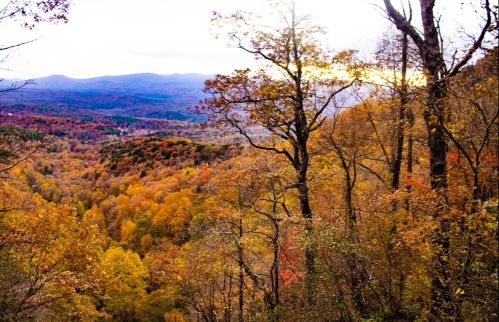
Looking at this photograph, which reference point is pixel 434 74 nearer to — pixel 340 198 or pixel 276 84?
pixel 276 84

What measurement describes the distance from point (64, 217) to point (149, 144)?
11493cm

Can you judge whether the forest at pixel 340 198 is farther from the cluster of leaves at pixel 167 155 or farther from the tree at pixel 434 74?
the cluster of leaves at pixel 167 155

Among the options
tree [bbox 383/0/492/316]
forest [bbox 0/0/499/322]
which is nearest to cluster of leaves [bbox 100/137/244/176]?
forest [bbox 0/0/499/322]

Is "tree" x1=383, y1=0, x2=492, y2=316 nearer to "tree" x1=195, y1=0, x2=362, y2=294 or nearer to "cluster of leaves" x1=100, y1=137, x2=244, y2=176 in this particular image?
"tree" x1=195, y1=0, x2=362, y2=294

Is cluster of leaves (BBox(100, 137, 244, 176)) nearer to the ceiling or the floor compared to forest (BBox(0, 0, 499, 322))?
nearer to the floor

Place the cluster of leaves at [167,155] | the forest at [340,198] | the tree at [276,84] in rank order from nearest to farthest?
1. the forest at [340,198]
2. the tree at [276,84]
3. the cluster of leaves at [167,155]

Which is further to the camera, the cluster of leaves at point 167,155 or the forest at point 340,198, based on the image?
the cluster of leaves at point 167,155

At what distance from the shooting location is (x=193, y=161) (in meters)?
96.0

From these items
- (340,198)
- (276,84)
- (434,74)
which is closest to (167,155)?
(340,198)

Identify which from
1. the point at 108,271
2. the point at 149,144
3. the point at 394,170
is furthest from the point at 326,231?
the point at 149,144

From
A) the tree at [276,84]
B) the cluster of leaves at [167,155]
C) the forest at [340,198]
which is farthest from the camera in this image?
the cluster of leaves at [167,155]

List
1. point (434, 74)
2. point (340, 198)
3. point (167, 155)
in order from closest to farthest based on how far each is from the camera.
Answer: point (434, 74) < point (340, 198) < point (167, 155)

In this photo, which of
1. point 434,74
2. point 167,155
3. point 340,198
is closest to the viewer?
point 434,74

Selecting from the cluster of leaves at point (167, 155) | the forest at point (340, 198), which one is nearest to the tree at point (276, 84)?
the forest at point (340, 198)
